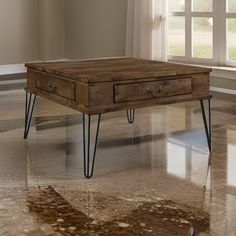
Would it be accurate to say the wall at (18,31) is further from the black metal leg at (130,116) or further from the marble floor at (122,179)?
the black metal leg at (130,116)

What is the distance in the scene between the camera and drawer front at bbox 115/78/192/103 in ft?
8.30

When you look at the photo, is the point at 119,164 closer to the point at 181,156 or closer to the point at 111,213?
the point at 181,156

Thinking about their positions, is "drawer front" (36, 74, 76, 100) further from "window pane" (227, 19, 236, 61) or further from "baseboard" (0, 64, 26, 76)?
"baseboard" (0, 64, 26, 76)

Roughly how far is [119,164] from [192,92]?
56 cm

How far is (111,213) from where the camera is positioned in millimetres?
2072

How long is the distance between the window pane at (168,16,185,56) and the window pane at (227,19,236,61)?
548mm

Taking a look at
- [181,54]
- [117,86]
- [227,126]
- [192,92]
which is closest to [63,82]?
[117,86]

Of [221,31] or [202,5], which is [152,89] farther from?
[202,5]

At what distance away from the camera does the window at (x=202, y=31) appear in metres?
4.75

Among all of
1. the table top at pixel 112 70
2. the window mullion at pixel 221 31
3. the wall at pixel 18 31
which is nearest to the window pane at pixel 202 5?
the window mullion at pixel 221 31

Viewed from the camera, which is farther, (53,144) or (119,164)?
(53,144)

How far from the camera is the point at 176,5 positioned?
5.16 meters

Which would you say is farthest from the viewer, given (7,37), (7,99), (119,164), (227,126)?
(7,37)

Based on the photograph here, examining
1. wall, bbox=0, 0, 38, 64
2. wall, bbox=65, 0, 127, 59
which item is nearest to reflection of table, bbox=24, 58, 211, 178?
wall, bbox=65, 0, 127, 59
